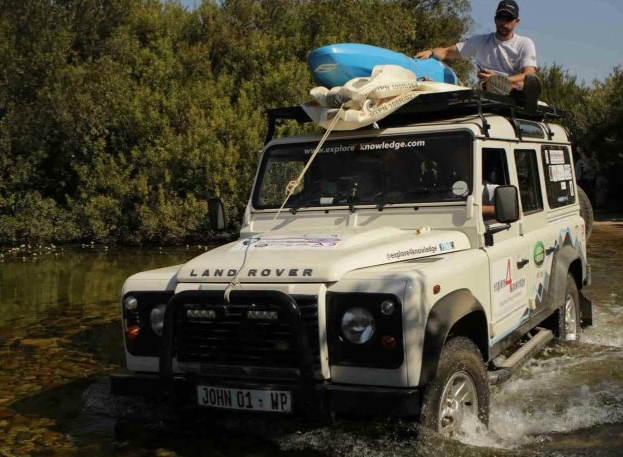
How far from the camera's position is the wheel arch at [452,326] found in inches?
159

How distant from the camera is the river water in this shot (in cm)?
454

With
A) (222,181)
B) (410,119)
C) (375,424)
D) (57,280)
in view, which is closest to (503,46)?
(410,119)

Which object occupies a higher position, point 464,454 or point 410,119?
point 410,119

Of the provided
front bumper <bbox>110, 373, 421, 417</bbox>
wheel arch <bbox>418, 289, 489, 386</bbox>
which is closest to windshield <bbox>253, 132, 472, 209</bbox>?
wheel arch <bbox>418, 289, 489, 386</bbox>

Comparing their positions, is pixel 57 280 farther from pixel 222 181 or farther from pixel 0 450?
pixel 0 450

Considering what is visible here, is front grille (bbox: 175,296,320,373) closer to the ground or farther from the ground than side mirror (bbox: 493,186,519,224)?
closer to the ground

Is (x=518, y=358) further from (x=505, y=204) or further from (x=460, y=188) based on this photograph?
(x=460, y=188)

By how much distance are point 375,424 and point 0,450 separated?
2.50m

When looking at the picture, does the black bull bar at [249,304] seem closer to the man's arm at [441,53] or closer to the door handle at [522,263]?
the door handle at [522,263]

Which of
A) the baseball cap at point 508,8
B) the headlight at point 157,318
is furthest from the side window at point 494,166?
the headlight at point 157,318

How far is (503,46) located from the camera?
715 centimetres

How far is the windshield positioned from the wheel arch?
95 cm

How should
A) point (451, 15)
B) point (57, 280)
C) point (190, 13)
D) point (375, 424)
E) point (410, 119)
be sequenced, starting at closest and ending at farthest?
1. point (375, 424)
2. point (410, 119)
3. point (57, 280)
4. point (190, 13)
5. point (451, 15)

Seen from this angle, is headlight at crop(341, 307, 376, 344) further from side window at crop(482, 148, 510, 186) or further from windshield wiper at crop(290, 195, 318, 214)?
side window at crop(482, 148, 510, 186)
